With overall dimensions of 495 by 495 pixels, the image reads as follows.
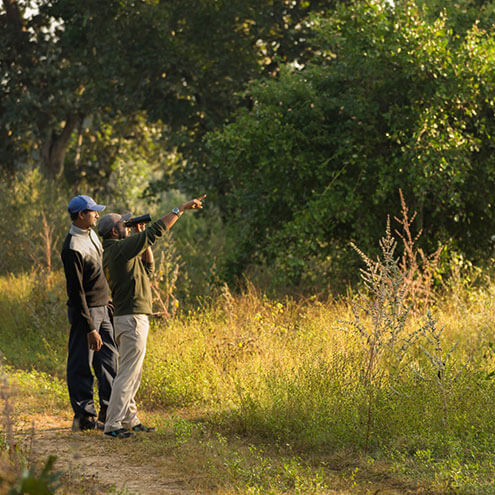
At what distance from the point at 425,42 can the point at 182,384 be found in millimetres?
5592

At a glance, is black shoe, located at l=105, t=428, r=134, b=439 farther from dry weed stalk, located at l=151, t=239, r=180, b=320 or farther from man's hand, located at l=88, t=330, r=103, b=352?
dry weed stalk, located at l=151, t=239, r=180, b=320

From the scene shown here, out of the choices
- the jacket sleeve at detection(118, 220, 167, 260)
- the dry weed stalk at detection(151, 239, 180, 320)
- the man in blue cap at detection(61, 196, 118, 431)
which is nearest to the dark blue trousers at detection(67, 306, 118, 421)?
the man in blue cap at detection(61, 196, 118, 431)

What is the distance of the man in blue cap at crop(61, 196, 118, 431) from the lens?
21.2 feet

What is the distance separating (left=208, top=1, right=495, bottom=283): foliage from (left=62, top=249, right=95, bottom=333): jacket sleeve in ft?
13.7

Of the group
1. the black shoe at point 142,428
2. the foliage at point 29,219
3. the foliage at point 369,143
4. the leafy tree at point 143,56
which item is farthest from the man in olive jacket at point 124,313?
the leafy tree at point 143,56

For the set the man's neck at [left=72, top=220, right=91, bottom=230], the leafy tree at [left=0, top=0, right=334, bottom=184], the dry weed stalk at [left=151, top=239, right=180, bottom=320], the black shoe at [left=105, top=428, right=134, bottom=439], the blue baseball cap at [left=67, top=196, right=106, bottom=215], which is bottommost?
the black shoe at [left=105, top=428, right=134, bottom=439]

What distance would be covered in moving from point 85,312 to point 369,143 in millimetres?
→ 5359

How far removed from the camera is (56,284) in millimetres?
11773

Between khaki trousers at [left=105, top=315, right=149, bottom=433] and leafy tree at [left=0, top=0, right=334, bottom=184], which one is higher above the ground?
leafy tree at [left=0, top=0, right=334, bottom=184]

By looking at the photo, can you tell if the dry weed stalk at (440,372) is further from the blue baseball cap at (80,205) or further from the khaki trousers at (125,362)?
the blue baseball cap at (80,205)

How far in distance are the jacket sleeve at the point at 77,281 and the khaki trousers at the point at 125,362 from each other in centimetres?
32

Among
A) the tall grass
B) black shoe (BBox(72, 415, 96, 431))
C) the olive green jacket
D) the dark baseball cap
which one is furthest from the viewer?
black shoe (BBox(72, 415, 96, 431))

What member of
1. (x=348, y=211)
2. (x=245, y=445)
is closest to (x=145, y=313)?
(x=245, y=445)

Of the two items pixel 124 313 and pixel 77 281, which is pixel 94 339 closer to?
pixel 124 313
